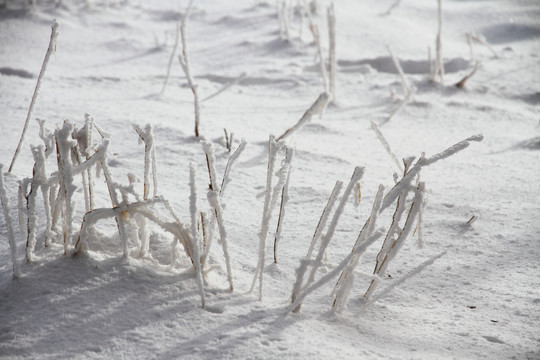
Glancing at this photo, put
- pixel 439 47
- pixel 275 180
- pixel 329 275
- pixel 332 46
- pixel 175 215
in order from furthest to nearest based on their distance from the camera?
pixel 439 47 → pixel 332 46 → pixel 275 180 → pixel 175 215 → pixel 329 275

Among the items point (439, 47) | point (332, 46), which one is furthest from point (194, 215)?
point (439, 47)

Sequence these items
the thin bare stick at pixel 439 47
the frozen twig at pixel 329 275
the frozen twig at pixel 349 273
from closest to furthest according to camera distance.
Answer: the frozen twig at pixel 329 275
the frozen twig at pixel 349 273
the thin bare stick at pixel 439 47

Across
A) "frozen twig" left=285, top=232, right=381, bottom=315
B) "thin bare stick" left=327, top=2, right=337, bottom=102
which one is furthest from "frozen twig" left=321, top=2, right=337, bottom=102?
"frozen twig" left=285, top=232, right=381, bottom=315

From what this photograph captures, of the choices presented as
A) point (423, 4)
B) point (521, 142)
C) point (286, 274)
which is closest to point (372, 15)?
point (423, 4)

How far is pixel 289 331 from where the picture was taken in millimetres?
757

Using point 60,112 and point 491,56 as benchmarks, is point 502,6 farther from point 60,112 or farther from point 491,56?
point 60,112

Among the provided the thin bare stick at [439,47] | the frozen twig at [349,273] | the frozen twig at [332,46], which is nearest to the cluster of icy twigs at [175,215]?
the frozen twig at [349,273]

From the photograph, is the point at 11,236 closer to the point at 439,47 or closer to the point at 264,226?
the point at 264,226

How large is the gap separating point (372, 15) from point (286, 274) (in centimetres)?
322

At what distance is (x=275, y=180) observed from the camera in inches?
60.3

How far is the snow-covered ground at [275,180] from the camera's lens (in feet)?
2.48

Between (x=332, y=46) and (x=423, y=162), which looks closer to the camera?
(x=423, y=162)

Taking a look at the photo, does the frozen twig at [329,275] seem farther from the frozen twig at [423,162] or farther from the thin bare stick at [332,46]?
the thin bare stick at [332,46]

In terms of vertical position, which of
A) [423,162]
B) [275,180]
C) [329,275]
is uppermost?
[423,162]
